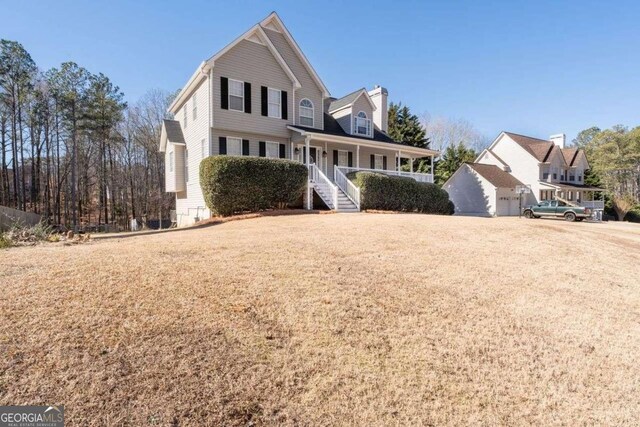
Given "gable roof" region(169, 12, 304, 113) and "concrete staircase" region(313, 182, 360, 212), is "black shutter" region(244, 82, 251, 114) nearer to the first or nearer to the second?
"gable roof" region(169, 12, 304, 113)

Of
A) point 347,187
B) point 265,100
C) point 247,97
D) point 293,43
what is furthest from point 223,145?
point 293,43

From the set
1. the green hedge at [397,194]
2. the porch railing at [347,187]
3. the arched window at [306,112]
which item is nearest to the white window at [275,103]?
the arched window at [306,112]

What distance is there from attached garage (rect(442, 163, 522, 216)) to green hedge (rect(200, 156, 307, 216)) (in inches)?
858

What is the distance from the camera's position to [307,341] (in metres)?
3.71

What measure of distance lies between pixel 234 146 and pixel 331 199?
5775 mm

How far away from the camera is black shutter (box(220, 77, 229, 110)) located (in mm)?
16875

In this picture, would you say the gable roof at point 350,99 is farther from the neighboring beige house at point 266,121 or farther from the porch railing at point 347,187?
the porch railing at point 347,187

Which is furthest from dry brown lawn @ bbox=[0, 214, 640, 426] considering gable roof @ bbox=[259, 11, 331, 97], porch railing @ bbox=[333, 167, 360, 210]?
gable roof @ bbox=[259, 11, 331, 97]

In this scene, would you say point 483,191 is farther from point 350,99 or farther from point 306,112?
point 306,112

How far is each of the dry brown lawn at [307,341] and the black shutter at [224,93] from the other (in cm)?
1201

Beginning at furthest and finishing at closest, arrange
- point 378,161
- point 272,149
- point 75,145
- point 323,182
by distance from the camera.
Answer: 1. point 75,145
2. point 378,161
3. point 272,149
4. point 323,182

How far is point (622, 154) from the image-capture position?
44312 mm

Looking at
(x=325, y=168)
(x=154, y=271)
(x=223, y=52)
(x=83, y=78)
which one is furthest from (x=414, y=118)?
(x=154, y=271)

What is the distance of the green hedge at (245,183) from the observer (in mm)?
14477
